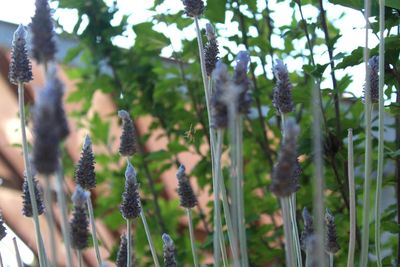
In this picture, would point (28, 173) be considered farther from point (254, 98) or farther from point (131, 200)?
point (254, 98)

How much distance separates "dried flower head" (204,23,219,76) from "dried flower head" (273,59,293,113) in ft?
0.44

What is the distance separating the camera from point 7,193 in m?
3.36

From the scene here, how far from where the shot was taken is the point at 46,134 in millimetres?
610

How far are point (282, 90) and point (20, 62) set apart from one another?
37 centimetres

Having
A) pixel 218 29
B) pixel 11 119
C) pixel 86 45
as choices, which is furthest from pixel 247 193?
pixel 11 119

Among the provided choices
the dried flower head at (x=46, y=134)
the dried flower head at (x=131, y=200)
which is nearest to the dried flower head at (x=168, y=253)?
the dried flower head at (x=131, y=200)

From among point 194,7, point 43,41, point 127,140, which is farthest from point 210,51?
point 43,41

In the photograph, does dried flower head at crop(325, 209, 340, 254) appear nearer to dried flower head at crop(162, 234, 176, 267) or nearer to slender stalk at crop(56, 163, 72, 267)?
dried flower head at crop(162, 234, 176, 267)

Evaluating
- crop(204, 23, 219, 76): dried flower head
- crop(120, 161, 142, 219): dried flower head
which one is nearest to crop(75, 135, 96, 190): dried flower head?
crop(120, 161, 142, 219): dried flower head

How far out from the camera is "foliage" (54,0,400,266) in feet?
5.25

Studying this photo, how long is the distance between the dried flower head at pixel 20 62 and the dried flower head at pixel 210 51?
27 centimetres

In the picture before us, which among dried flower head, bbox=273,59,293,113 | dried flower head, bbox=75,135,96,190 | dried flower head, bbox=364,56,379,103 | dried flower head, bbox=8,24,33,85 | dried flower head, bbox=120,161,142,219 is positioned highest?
dried flower head, bbox=8,24,33,85

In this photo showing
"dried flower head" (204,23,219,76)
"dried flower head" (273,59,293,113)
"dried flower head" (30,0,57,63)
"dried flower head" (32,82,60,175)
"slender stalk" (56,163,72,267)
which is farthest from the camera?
"dried flower head" (204,23,219,76)

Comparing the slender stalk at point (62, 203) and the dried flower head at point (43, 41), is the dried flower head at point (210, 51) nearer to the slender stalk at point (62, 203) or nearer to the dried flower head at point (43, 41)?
the dried flower head at point (43, 41)
